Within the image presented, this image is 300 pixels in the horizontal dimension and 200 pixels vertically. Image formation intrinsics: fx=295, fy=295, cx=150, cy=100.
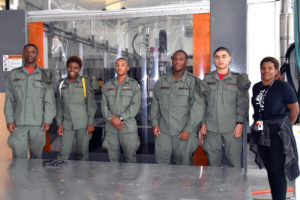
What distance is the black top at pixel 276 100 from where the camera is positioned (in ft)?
7.76

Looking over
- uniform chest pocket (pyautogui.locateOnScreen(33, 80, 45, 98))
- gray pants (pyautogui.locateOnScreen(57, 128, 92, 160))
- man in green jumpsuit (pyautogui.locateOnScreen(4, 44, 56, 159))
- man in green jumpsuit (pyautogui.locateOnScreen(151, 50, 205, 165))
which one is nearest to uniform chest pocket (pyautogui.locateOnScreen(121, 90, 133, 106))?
man in green jumpsuit (pyautogui.locateOnScreen(151, 50, 205, 165))

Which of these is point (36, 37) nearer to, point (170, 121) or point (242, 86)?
point (170, 121)

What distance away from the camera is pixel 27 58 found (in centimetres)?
311

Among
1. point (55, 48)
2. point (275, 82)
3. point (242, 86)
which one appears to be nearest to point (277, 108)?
point (275, 82)

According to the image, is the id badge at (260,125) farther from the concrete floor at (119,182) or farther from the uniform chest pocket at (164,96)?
the uniform chest pocket at (164,96)

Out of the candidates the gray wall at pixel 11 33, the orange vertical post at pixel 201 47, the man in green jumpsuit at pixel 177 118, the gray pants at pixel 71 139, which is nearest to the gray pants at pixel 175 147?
the man in green jumpsuit at pixel 177 118

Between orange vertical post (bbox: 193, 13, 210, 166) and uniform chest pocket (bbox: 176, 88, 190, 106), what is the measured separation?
64cm

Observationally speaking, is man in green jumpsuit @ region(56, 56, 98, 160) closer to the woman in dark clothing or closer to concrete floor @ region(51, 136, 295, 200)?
concrete floor @ region(51, 136, 295, 200)

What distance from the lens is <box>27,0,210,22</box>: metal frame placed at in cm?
342

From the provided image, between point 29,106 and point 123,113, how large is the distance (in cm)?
99

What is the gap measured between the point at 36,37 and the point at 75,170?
2631mm

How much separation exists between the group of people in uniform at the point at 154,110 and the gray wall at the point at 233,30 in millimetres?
445

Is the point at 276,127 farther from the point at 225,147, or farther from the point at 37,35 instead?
the point at 37,35

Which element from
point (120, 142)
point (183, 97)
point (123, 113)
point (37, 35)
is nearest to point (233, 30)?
point (183, 97)
